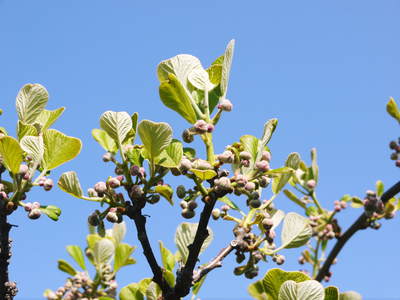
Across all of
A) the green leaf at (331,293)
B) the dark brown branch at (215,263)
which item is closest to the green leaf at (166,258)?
the dark brown branch at (215,263)

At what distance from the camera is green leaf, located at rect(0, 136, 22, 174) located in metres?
1.76

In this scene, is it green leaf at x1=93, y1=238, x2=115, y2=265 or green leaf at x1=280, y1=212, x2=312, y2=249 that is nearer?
green leaf at x1=280, y1=212, x2=312, y2=249

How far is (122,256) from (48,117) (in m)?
1.24

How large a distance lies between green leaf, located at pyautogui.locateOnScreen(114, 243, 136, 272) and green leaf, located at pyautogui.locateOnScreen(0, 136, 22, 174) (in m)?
1.27

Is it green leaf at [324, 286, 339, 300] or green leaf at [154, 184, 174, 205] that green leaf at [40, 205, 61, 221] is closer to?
green leaf at [154, 184, 174, 205]

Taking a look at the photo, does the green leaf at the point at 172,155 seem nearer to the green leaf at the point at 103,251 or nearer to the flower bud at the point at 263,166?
the flower bud at the point at 263,166

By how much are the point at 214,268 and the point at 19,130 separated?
0.93 metres

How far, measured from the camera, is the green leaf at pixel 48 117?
206cm

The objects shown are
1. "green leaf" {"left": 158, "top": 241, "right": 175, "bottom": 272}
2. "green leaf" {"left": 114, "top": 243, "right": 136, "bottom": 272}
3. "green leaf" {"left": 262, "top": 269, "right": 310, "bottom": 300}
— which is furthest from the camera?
"green leaf" {"left": 114, "top": 243, "right": 136, "bottom": 272}

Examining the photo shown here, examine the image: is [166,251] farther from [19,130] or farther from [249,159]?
[19,130]

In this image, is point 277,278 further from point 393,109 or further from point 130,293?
point 393,109

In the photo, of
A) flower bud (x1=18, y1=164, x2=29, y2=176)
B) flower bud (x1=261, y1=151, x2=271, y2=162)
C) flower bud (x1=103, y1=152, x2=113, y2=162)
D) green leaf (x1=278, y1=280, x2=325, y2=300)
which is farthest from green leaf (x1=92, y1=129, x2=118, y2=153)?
green leaf (x1=278, y1=280, x2=325, y2=300)

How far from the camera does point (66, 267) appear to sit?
3117 mm

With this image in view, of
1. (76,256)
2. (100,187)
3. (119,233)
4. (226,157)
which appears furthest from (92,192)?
(119,233)
